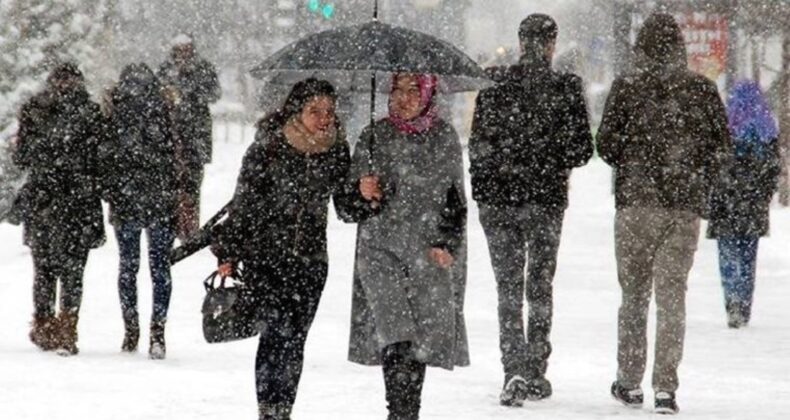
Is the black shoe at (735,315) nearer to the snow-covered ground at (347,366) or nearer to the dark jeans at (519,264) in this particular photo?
the snow-covered ground at (347,366)

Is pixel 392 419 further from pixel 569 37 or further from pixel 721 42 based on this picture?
pixel 569 37

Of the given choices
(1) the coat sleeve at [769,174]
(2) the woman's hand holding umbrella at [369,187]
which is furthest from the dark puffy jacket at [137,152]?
(1) the coat sleeve at [769,174]

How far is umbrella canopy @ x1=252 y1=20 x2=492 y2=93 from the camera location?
23.8 feet

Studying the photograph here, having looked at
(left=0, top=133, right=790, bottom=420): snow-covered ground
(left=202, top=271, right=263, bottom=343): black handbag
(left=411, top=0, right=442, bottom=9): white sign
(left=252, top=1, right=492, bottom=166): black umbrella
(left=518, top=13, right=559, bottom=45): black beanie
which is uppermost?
(left=411, top=0, right=442, bottom=9): white sign

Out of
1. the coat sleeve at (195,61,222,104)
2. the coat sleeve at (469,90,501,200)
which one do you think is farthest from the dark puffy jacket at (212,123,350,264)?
the coat sleeve at (195,61,222,104)

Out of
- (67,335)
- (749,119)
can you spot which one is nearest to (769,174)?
(749,119)

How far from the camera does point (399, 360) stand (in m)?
7.15

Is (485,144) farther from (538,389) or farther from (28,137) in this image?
(28,137)

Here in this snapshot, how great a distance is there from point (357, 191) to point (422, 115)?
456 mm

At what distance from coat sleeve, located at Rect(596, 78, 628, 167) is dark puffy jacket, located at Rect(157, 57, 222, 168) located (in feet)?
17.5

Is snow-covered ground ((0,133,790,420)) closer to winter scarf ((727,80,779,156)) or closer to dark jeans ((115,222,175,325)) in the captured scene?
dark jeans ((115,222,175,325))

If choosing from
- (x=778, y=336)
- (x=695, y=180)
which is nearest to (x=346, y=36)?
(x=695, y=180)

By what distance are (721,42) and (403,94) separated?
19.7 m

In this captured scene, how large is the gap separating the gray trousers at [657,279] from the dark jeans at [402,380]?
182 cm
